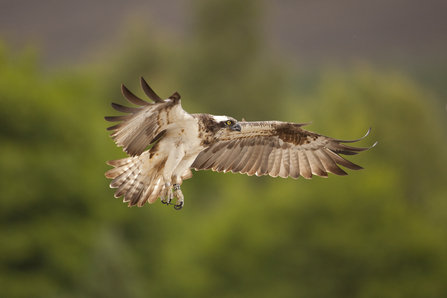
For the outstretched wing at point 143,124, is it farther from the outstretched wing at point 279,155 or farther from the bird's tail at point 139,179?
the outstretched wing at point 279,155

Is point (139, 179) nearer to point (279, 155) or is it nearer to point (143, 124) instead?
point (143, 124)

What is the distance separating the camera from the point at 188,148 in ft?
17.0

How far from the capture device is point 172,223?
853 inches

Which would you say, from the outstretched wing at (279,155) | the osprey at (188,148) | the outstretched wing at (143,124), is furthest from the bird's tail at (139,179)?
the outstretched wing at (279,155)

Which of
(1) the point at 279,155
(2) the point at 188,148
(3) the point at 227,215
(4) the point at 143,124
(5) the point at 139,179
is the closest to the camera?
(4) the point at 143,124

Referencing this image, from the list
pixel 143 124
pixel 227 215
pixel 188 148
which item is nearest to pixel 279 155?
pixel 188 148

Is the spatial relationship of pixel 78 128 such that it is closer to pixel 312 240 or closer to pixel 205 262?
pixel 205 262

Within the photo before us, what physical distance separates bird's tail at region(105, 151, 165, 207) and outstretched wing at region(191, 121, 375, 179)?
1030mm

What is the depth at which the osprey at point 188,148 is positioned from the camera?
4.83m

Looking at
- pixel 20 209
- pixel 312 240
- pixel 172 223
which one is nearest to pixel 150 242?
pixel 172 223

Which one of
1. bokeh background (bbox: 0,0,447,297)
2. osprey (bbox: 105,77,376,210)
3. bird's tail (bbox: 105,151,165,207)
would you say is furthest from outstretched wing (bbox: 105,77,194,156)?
bokeh background (bbox: 0,0,447,297)

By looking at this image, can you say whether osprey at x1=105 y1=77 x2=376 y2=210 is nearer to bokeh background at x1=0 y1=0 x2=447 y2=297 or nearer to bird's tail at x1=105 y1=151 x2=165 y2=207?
bird's tail at x1=105 y1=151 x2=165 y2=207

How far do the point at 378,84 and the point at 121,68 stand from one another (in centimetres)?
1508

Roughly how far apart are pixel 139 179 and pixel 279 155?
7.61 feet
